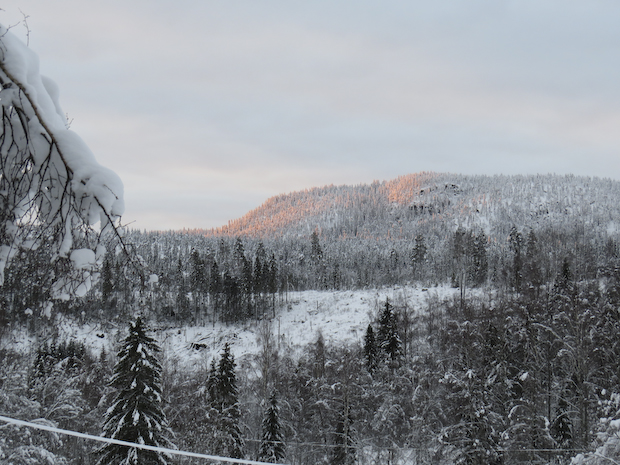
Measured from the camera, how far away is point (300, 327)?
210 feet

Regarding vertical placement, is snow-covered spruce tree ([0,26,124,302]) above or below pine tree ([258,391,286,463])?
above

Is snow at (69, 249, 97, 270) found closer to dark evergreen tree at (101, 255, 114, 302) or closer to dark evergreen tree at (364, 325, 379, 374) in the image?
dark evergreen tree at (101, 255, 114, 302)

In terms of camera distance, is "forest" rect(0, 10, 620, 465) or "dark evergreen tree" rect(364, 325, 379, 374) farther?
"dark evergreen tree" rect(364, 325, 379, 374)

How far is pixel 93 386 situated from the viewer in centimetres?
2875

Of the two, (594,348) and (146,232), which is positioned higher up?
(146,232)

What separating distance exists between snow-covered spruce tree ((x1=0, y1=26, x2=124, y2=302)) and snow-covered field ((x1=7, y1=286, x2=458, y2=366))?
50010 millimetres

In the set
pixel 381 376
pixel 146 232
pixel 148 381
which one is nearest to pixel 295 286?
pixel 381 376

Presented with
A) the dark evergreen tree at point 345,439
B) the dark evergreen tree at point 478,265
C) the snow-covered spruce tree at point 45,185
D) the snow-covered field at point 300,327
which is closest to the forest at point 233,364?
the snow-covered spruce tree at point 45,185

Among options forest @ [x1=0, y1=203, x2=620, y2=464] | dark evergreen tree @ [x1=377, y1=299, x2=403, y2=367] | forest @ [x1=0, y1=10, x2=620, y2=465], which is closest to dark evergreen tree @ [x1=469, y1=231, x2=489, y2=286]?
forest @ [x1=0, y1=10, x2=620, y2=465]

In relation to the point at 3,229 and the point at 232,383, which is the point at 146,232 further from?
the point at 3,229

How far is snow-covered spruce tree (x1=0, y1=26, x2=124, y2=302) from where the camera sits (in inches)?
103

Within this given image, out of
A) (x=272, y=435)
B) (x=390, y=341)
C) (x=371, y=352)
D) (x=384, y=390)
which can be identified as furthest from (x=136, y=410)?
(x=390, y=341)

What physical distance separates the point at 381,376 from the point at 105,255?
34701mm

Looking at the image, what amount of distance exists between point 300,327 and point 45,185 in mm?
62934
